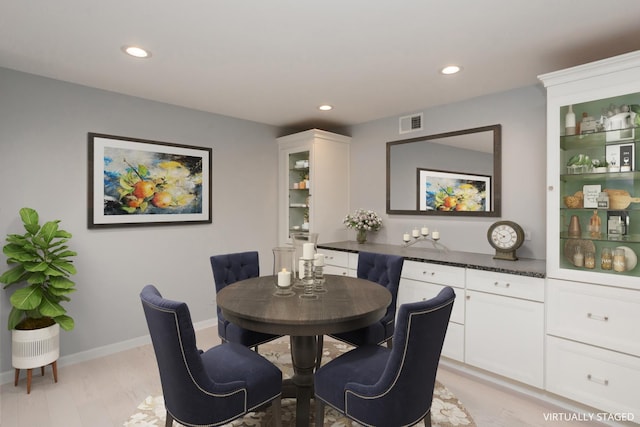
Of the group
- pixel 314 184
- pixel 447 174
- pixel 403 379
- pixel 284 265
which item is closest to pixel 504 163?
pixel 447 174

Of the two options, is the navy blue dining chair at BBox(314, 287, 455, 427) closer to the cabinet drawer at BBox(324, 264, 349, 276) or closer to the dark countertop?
the dark countertop

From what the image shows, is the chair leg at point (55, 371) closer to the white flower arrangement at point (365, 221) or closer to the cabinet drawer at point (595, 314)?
the white flower arrangement at point (365, 221)

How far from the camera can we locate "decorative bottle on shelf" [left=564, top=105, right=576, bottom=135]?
2.40 m

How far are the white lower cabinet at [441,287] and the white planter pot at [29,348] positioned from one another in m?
2.94

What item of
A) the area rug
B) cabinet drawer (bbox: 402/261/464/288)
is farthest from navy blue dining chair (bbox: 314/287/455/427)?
cabinet drawer (bbox: 402/261/464/288)

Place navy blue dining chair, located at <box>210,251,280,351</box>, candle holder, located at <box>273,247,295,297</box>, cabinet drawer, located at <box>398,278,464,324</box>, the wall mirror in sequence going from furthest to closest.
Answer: the wall mirror
cabinet drawer, located at <box>398,278,464,324</box>
navy blue dining chair, located at <box>210,251,280,351</box>
candle holder, located at <box>273,247,295,297</box>

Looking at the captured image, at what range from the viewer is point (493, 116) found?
3.30 m

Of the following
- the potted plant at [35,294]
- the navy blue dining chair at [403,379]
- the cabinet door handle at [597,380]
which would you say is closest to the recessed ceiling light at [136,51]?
the potted plant at [35,294]

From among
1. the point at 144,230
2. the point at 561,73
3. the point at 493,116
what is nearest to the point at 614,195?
the point at 561,73

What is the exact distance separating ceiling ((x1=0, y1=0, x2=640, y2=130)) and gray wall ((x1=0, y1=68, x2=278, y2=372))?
24 centimetres

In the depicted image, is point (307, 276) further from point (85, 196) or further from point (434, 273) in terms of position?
point (85, 196)

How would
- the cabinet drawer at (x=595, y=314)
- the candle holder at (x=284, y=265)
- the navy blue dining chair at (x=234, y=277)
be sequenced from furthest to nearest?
the navy blue dining chair at (x=234, y=277) < the candle holder at (x=284, y=265) < the cabinet drawer at (x=595, y=314)

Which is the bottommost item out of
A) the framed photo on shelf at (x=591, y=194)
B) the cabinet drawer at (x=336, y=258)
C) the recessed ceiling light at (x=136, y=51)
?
the cabinet drawer at (x=336, y=258)

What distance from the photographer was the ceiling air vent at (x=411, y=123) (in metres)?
3.87
